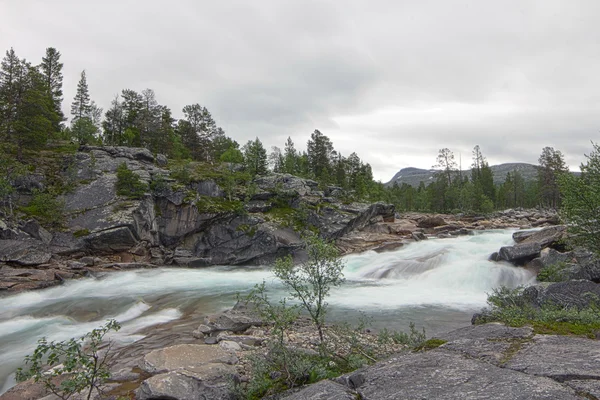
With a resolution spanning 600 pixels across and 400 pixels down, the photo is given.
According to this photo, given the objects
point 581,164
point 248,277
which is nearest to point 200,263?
point 248,277

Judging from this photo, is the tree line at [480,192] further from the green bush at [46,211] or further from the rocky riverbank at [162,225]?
the green bush at [46,211]

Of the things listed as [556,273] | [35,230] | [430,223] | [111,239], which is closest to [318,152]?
[430,223]

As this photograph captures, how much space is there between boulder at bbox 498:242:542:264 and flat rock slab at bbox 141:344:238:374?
23.3 meters

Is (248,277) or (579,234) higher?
(579,234)

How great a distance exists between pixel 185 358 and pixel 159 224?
1164 inches

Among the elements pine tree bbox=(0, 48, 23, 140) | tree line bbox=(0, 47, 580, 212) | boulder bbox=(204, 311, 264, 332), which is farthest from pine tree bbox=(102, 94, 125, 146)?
boulder bbox=(204, 311, 264, 332)

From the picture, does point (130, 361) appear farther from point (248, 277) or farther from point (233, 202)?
point (233, 202)

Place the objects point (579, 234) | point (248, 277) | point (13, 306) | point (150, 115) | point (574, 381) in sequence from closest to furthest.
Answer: point (574, 381)
point (579, 234)
point (13, 306)
point (248, 277)
point (150, 115)

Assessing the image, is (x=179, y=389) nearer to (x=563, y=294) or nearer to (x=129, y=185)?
(x=563, y=294)

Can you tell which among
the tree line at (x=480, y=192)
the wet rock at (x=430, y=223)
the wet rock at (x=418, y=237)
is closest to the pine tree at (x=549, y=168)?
the tree line at (x=480, y=192)

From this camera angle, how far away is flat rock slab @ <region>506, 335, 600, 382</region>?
477cm

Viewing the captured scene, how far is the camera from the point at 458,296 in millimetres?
21906

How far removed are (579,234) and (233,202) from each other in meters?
31.2

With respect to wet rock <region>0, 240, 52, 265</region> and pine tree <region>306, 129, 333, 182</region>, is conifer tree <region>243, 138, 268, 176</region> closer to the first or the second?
pine tree <region>306, 129, 333, 182</region>
